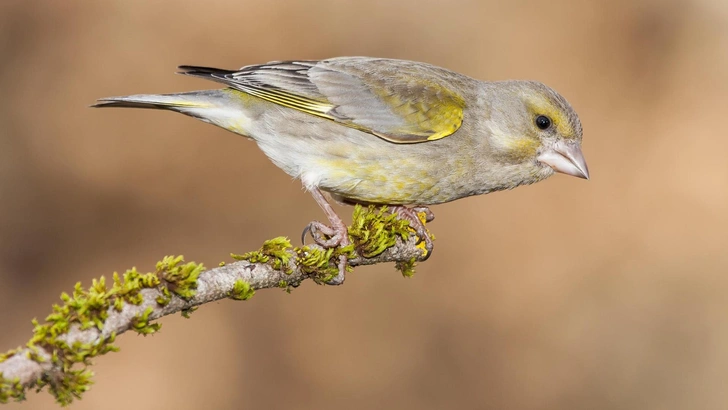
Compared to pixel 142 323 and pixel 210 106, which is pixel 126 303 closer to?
pixel 142 323

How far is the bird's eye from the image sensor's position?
5.34 metres

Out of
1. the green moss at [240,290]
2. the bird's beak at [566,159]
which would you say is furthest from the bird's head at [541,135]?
the green moss at [240,290]

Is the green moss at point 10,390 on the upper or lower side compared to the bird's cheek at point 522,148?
lower

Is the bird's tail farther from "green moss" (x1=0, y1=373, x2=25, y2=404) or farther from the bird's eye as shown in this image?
"green moss" (x1=0, y1=373, x2=25, y2=404)

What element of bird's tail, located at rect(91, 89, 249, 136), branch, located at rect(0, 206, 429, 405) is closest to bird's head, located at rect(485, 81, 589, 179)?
branch, located at rect(0, 206, 429, 405)

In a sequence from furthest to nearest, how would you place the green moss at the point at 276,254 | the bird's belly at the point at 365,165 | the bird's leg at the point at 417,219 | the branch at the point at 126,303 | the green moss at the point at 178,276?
1. the bird's leg at the point at 417,219
2. the bird's belly at the point at 365,165
3. the green moss at the point at 276,254
4. the green moss at the point at 178,276
5. the branch at the point at 126,303

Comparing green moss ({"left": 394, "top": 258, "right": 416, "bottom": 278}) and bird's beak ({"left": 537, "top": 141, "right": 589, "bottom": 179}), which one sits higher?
bird's beak ({"left": 537, "top": 141, "right": 589, "bottom": 179})

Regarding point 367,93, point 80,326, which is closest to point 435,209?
point 367,93

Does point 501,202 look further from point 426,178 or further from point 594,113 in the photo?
point 426,178

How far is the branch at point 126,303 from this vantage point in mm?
2760

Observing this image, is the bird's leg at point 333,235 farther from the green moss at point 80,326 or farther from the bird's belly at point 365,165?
the green moss at point 80,326

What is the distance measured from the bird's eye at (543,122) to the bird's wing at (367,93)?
0.54 m

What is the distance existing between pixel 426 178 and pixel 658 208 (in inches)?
197

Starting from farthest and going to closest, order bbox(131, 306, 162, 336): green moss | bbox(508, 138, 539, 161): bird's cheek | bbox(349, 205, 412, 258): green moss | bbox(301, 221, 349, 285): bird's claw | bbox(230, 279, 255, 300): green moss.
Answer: bbox(508, 138, 539, 161): bird's cheek
bbox(349, 205, 412, 258): green moss
bbox(301, 221, 349, 285): bird's claw
bbox(230, 279, 255, 300): green moss
bbox(131, 306, 162, 336): green moss
